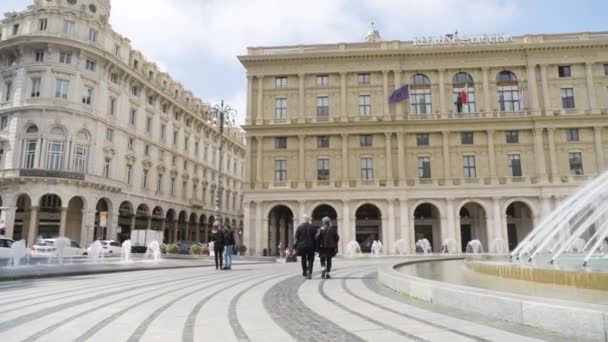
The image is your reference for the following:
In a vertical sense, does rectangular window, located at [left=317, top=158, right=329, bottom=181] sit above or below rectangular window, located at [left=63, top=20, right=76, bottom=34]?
below

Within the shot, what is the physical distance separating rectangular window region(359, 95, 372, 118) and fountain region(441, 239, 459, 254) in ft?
47.9

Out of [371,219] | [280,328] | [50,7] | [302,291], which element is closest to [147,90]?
[50,7]

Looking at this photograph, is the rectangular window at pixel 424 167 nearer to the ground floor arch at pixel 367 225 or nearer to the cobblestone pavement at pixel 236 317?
the ground floor arch at pixel 367 225

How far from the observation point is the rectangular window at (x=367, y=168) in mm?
41125

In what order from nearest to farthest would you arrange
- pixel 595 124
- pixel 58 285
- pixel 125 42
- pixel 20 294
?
pixel 20 294
pixel 58 285
pixel 595 124
pixel 125 42

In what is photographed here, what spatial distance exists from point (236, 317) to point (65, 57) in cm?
4397

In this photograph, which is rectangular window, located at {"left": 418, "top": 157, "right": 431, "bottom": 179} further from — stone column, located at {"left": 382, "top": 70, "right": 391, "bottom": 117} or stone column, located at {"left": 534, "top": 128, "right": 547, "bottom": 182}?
stone column, located at {"left": 534, "top": 128, "right": 547, "bottom": 182}

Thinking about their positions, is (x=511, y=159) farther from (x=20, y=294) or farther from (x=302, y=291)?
(x=20, y=294)

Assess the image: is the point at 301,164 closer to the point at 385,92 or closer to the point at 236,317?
the point at 385,92

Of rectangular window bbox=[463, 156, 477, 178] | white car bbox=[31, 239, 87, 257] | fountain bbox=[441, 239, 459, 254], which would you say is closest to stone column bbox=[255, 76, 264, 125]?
white car bbox=[31, 239, 87, 257]

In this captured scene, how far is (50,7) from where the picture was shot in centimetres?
4091

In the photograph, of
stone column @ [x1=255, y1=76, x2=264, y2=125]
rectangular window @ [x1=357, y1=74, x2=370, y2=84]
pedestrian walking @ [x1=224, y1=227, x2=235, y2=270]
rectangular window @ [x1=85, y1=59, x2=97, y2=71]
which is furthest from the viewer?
rectangular window @ [x1=85, y1=59, x2=97, y2=71]

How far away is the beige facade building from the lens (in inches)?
1549

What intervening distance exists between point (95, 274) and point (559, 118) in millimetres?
41286
